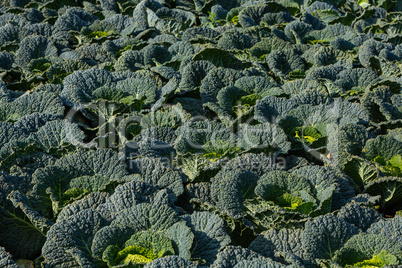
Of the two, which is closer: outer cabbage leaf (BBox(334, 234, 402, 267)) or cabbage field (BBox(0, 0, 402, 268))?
outer cabbage leaf (BBox(334, 234, 402, 267))

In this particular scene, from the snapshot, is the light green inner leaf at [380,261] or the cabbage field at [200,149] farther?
the cabbage field at [200,149]

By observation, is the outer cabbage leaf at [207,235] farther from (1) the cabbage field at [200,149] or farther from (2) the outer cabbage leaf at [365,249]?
(2) the outer cabbage leaf at [365,249]

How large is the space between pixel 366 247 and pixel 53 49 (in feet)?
13.4

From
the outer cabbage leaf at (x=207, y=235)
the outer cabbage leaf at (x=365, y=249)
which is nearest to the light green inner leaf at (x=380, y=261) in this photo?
the outer cabbage leaf at (x=365, y=249)

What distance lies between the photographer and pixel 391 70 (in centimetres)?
471

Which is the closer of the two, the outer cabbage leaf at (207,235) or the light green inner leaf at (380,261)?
the light green inner leaf at (380,261)

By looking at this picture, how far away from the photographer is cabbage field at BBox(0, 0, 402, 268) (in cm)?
251

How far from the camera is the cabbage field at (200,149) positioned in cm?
251

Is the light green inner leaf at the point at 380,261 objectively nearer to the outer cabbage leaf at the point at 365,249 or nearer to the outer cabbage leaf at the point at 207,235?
the outer cabbage leaf at the point at 365,249

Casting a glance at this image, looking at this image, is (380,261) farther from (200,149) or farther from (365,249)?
(200,149)

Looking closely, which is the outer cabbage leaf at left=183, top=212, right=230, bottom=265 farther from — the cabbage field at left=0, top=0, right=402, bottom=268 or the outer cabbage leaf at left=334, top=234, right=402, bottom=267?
the outer cabbage leaf at left=334, top=234, right=402, bottom=267

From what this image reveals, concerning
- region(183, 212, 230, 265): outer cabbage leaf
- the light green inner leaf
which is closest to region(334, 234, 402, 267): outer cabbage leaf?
the light green inner leaf

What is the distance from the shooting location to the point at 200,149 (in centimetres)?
340

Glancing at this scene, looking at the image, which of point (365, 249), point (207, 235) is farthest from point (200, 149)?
point (365, 249)
